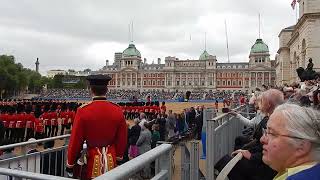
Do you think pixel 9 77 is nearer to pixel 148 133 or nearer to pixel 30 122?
pixel 30 122

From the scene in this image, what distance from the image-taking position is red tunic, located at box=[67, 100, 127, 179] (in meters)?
4.52

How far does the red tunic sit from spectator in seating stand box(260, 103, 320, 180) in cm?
256

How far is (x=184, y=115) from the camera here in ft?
68.9

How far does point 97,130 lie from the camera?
15.4 ft

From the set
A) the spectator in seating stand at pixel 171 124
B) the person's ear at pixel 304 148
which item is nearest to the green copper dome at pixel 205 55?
the spectator in seating stand at pixel 171 124

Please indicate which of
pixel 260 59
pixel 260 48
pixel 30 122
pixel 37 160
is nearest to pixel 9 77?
pixel 30 122

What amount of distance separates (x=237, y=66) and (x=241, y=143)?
425ft

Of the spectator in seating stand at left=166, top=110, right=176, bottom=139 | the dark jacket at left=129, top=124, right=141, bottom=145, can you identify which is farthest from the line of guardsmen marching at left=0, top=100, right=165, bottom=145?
the spectator in seating stand at left=166, top=110, right=176, bottom=139

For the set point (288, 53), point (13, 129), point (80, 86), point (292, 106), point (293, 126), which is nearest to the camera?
point (293, 126)

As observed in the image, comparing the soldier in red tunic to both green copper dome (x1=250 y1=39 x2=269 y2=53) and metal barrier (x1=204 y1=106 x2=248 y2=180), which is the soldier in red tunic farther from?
green copper dome (x1=250 y1=39 x2=269 y2=53)

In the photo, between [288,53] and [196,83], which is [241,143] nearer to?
[288,53]

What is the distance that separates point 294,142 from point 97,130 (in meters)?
2.79

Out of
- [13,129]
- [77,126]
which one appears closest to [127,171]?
[77,126]

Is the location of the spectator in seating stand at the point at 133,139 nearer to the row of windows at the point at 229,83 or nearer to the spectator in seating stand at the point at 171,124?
the spectator in seating stand at the point at 171,124
